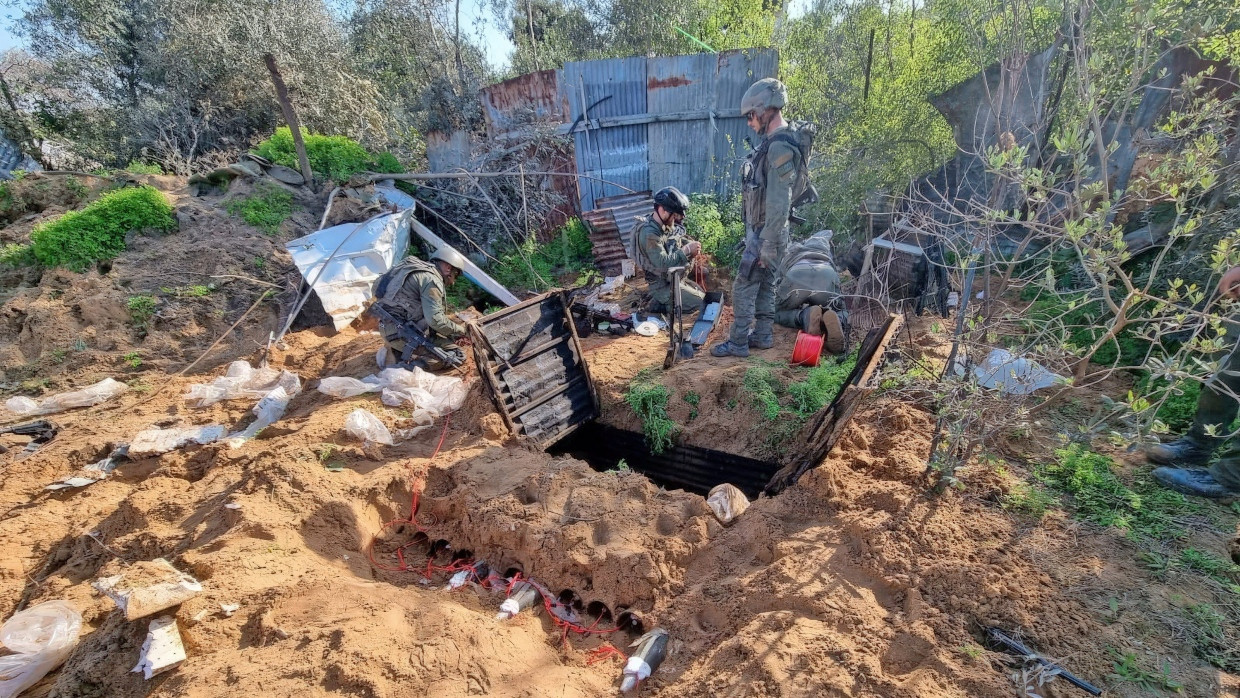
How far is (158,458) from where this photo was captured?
13.7 ft

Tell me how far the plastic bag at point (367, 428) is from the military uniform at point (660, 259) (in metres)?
3.02

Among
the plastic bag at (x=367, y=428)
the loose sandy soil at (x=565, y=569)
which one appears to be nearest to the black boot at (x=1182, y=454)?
the loose sandy soil at (x=565, y=569)

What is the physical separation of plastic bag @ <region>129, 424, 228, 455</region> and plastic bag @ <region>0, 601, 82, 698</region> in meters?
1.86

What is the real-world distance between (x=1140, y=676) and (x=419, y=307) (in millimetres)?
5288

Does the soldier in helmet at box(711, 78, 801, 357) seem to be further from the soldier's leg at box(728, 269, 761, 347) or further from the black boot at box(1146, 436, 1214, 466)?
the black boot at box(1146, 436, 1214, 466)

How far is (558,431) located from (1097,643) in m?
3.37

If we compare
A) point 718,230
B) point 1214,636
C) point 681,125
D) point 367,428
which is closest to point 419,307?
point 367,428

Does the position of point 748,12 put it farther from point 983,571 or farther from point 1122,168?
point 983,571

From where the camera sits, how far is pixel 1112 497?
290 centimetres

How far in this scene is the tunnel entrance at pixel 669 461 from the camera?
391cm

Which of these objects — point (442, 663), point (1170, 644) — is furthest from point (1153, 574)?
point (442, 663)

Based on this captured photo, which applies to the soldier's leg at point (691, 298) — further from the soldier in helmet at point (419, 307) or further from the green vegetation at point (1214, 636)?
the green vegetation at point (1214, 636)

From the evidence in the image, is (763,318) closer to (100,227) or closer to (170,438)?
(170,438)

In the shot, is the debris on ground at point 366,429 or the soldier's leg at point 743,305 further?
the soldier's leg at point 743,305
